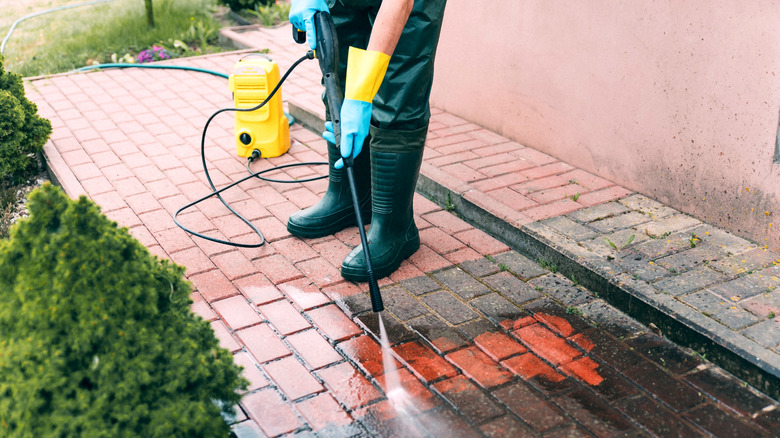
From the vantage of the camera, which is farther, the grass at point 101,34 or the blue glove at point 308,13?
the grass at point 101,34

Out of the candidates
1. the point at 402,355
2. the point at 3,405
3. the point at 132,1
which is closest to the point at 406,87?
the point at 402,355

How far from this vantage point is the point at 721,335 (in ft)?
8.65

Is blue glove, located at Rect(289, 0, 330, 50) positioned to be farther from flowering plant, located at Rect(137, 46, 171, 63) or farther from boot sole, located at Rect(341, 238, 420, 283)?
flowering plant, located at Rect(137, 46, 171, 63)

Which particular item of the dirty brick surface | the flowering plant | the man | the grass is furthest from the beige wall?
the grass

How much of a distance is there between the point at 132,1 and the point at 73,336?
8.07 meters

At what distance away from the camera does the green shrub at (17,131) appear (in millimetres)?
4223

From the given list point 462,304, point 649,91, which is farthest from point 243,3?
point 462,304

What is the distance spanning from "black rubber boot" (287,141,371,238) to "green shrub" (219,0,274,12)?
16.6ft

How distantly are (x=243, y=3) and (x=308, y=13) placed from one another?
5397mm

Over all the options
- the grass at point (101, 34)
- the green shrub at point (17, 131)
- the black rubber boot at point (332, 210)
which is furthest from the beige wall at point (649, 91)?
the grass at point (101, 34)

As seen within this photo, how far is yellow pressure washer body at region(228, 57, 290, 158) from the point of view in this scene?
4.46 meters

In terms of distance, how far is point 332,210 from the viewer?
3.64 meters

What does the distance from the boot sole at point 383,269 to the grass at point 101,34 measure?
4.64m

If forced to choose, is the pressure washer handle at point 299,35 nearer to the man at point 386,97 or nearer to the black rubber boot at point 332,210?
the man at point 386,97
